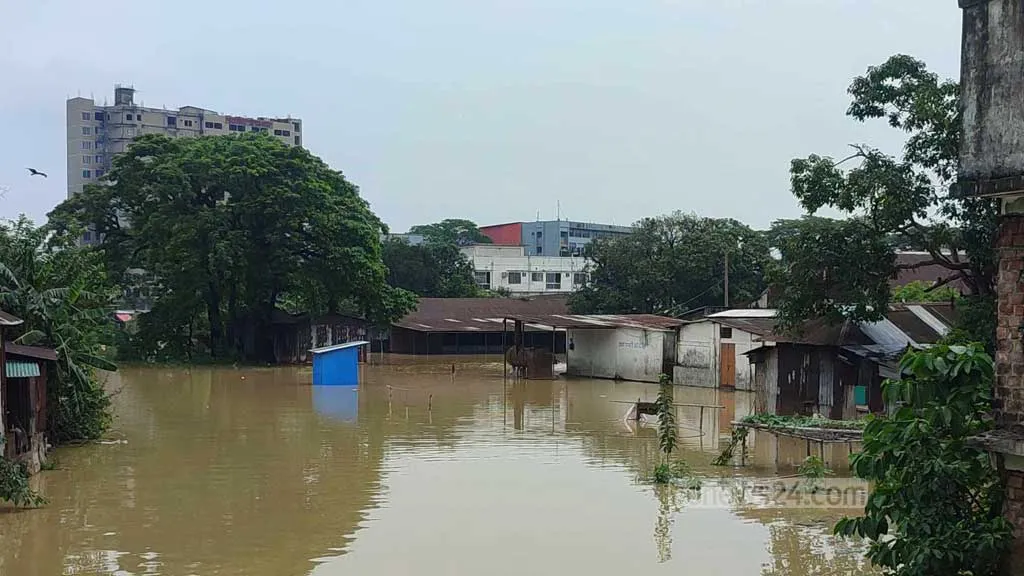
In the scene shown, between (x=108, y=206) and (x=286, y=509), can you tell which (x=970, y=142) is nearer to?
(x=286, y=509)

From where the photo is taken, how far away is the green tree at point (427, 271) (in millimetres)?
59031

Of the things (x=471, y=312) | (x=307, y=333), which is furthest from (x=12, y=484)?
(x=471, y=312)

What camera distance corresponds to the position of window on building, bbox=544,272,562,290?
73.2m

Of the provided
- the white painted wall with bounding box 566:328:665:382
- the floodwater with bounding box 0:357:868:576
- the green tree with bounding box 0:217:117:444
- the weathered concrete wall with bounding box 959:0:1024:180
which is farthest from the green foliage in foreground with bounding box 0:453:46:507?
the white painted wall with bounding box 566:328:665:382

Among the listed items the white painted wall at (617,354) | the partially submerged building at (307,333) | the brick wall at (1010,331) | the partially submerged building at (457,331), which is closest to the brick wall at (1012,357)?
the brick wall at (1010,331)

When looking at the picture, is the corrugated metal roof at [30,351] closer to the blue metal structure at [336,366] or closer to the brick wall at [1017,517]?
the brick wall at [1017,517]

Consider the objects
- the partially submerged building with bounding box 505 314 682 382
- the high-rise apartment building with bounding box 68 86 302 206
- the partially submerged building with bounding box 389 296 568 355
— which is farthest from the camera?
the high-rise apartment building with bounding box 68 86 302 206

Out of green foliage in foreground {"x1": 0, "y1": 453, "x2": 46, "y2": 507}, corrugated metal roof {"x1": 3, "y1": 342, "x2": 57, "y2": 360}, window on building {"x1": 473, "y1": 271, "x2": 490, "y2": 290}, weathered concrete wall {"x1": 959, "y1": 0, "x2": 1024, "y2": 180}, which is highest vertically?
window on building {"x1": 473, "y1": 271, "x2": 490, "y2": 290}

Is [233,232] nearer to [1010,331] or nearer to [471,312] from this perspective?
[471,312]

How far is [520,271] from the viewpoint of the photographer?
236 ft

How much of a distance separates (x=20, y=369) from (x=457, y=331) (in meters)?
32.9

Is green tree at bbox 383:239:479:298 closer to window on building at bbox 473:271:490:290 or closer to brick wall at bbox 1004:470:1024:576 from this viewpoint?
window on building at bbox 473:271:490:290

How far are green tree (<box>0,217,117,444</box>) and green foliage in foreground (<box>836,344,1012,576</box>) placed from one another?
13.0 meters

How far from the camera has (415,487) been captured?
14570 millimetres
